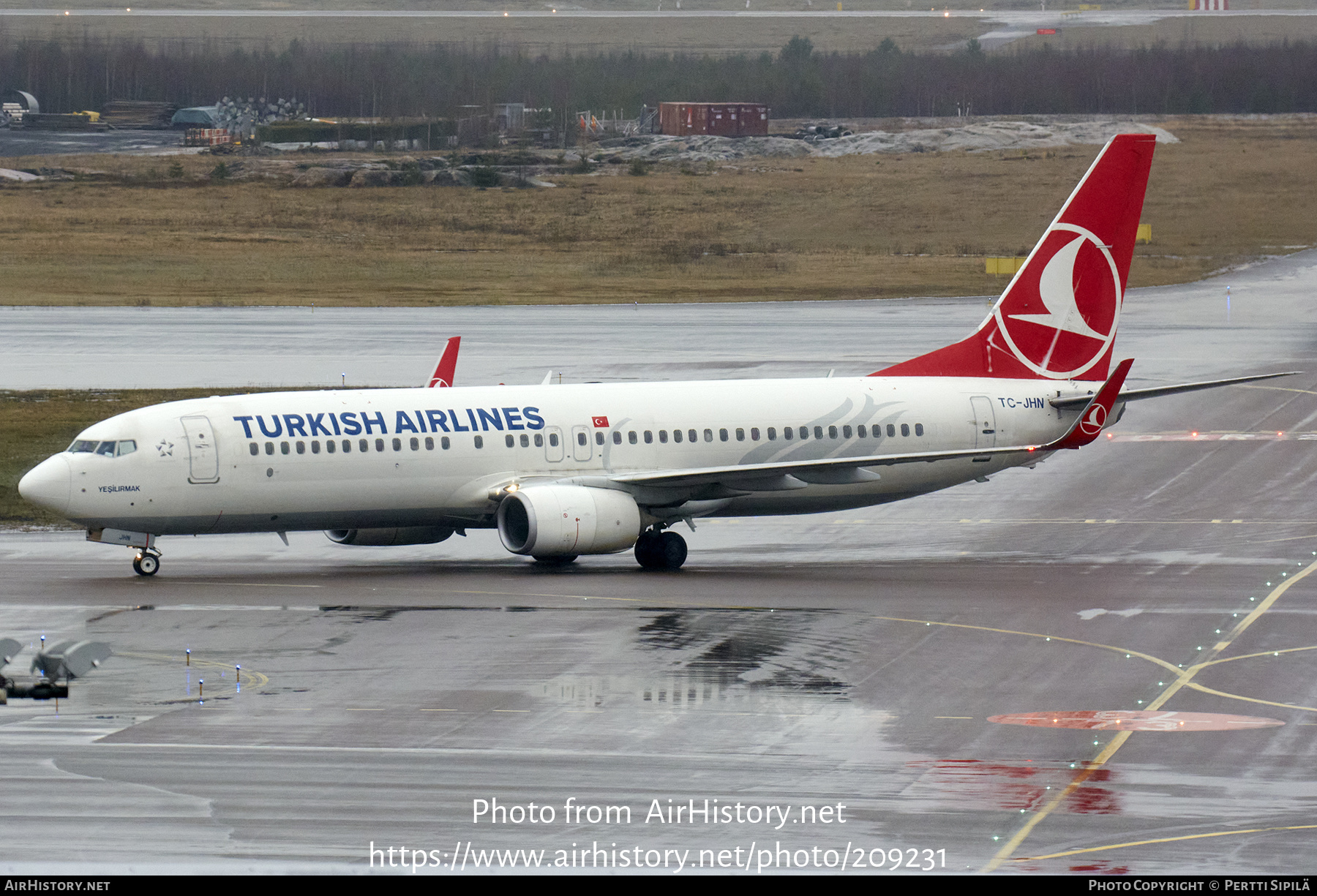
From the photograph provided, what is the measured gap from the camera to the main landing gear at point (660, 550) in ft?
143

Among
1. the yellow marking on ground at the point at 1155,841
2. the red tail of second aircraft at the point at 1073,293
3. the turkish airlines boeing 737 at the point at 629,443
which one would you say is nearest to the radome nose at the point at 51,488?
the turkish airlines boeing 737 at the point at 629,443

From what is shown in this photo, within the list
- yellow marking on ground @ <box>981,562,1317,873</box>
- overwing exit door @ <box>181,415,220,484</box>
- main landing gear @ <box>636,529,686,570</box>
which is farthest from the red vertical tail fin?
yellow marking on ground @ <box>981,562,1317,873</box>

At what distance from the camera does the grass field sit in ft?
347

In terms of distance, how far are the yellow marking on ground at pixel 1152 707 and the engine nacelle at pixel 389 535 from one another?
1783 cm

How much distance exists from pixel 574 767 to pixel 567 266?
92.7 meters

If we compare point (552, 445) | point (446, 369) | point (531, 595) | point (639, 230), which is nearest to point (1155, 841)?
point (531, 595)

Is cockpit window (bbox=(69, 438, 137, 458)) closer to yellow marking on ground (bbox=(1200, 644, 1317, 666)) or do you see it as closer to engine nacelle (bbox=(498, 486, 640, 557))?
engine nacelle (bbox=(498, 486, 640, 557))

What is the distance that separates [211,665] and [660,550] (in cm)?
1337

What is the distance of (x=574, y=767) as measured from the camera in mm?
25406

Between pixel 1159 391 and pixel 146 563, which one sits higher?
pixel 1159 391

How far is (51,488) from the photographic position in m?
40.5

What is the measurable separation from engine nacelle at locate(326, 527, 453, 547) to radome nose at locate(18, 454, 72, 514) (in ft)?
19.7

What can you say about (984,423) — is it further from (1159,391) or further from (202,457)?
(202,457)
